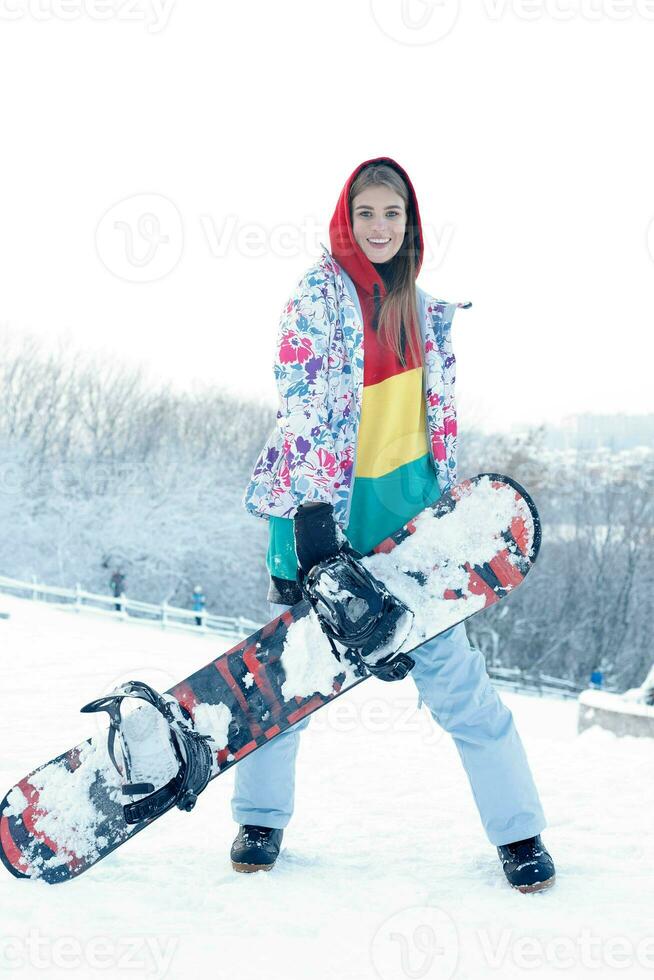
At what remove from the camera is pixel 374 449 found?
6.85ft

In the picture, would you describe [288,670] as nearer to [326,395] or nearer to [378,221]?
[326,395]

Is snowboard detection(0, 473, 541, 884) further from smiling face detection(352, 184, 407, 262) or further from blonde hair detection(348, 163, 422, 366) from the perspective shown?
smiling face detection(352, 184, 407, 262)

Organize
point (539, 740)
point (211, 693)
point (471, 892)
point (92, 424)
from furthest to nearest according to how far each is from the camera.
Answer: point (92, 424), point (539, 740), point (211, 693), point (471, 892)

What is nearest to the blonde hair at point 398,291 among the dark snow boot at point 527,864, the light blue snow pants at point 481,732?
the light blue snow pants at point 481,732

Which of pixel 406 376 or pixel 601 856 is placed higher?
pixel 406 376

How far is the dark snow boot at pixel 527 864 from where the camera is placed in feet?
6.20

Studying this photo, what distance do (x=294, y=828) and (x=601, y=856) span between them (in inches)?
34.5

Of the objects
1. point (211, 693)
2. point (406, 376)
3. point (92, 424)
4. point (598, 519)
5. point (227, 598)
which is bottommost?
point (227, 598)

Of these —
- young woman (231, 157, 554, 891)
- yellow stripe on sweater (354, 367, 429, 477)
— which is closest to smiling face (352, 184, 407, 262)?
young woman (231, 157, 554, 891)

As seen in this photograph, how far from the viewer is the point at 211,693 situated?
2059 mm

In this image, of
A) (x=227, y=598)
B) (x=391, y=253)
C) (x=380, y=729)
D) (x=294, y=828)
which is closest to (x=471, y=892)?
(x=294, y=828)

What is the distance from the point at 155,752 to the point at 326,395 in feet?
3.12

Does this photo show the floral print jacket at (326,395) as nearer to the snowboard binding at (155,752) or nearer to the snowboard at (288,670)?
the snowboard at (288,670)

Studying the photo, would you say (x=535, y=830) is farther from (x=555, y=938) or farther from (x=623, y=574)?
(x=623, y=574)
